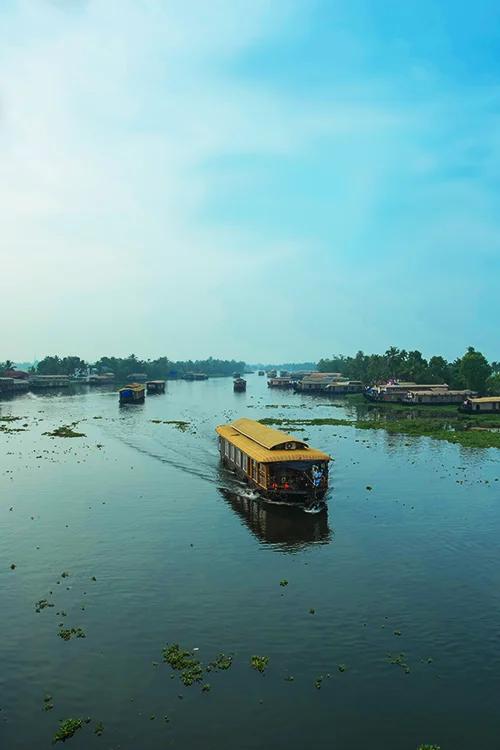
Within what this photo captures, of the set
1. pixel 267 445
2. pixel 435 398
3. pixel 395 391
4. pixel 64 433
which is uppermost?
pixel 395 391

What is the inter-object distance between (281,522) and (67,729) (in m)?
27.9

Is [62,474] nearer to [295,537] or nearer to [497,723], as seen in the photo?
[295,537]

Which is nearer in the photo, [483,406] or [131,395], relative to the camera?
[483,406]

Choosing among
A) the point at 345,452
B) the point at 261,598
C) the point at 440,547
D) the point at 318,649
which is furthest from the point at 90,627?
the point at 345,452

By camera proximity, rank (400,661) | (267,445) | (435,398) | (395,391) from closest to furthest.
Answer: (400,661) → (267,445) → (435,398) → (395,391)

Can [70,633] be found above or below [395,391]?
below

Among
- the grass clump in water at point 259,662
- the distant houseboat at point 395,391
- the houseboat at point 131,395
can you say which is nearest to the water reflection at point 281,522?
the grass clump in water at point 259,662

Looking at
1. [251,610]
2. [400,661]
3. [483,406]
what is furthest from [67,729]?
[483,406]

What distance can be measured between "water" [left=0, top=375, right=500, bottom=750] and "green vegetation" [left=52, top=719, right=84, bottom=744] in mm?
257

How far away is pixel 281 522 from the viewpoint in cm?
4772

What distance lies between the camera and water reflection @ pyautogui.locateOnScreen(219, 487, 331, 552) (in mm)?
42844

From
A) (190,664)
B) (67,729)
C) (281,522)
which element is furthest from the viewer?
(281,522)

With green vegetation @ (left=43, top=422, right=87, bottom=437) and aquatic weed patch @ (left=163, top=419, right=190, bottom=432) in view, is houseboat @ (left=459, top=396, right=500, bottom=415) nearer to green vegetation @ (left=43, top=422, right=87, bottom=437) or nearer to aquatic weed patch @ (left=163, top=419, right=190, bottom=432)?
aquatic weed patch @ (left=163, top=419, right=190, bottom=432)

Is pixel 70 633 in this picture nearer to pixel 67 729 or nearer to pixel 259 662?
pixel 67 729
